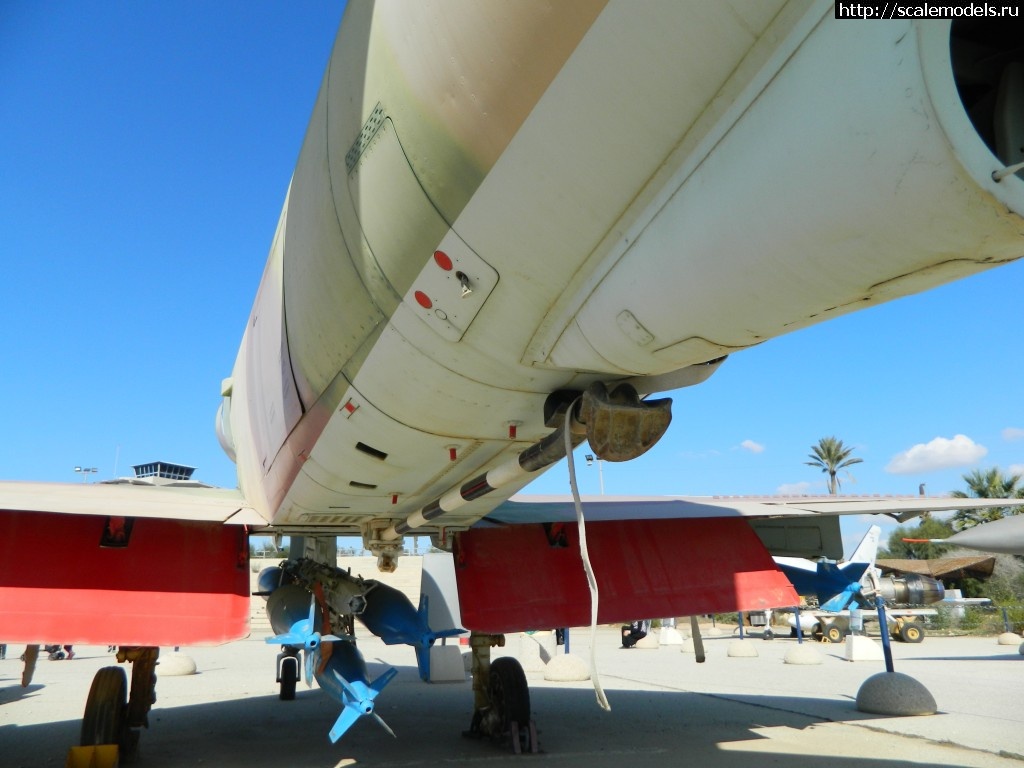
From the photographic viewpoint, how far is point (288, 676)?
1109 cm

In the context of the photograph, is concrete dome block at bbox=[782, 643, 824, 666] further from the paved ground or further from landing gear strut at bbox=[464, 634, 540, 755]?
landing gear strut at bbox=[464, 634, 540, 755]

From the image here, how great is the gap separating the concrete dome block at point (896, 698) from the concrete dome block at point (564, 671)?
18.3 feet

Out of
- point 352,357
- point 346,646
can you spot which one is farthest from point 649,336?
point 346,646

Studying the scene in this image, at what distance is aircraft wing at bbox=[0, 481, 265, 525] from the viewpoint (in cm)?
566

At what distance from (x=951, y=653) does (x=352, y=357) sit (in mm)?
19863

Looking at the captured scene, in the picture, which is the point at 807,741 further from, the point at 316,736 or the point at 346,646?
the point at 316,736

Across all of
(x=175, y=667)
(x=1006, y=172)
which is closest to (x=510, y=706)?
(x=1006, y=172)

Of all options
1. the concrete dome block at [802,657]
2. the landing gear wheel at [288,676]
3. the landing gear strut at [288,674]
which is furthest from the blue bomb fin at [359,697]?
the concrete dome block at [802,657]

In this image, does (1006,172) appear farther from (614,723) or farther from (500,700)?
(614,723)

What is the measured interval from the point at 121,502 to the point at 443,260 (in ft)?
16.4

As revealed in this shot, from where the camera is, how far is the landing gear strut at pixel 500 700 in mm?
6828

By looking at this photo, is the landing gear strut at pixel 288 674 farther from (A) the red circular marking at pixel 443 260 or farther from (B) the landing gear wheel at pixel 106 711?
(A) the red circular marking at pixel 443 260

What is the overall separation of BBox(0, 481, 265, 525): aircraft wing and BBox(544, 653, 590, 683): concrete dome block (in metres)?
7.87

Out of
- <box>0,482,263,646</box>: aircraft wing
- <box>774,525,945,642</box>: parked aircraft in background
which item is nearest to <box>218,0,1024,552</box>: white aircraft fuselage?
<box>0,482,263,646</box>: aircraft wing
